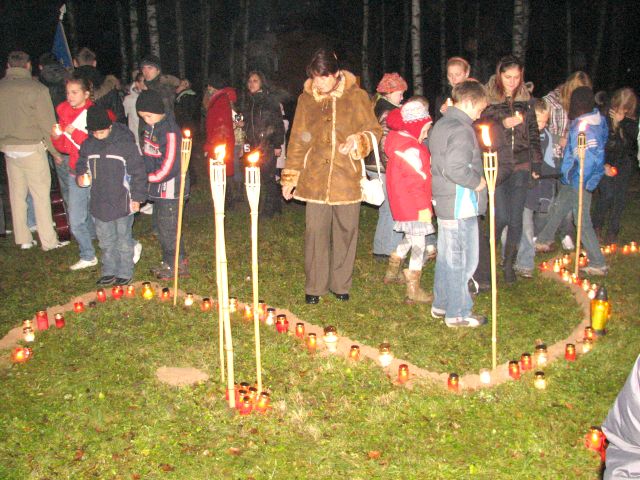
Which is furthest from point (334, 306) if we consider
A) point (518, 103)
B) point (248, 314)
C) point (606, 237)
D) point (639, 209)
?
point (639, 209)

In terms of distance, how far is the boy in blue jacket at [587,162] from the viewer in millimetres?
7680

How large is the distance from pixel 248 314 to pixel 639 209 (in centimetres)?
835

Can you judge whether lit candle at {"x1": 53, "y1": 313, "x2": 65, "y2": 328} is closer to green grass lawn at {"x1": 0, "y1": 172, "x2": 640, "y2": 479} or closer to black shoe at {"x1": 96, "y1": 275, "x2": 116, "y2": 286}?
green grass lawn at {"x1": 0, "y1": 172, "x2": 640, "y2": 479}

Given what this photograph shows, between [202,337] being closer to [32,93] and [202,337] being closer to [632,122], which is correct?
[32,93]

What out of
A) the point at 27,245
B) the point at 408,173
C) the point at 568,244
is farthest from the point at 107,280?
the point at 568,244

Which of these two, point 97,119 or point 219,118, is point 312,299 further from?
point 219,118

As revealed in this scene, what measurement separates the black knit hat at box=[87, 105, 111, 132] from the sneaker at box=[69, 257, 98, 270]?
2.02m

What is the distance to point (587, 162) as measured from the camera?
779 cm

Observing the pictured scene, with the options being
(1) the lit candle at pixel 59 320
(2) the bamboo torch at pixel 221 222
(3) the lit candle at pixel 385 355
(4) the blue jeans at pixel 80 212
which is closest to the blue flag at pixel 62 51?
(4) the blue jeans at pixel 80 212

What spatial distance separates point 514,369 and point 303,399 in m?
1.70

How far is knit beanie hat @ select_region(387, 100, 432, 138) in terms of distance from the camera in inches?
257

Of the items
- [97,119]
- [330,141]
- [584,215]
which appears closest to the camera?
[330,141]

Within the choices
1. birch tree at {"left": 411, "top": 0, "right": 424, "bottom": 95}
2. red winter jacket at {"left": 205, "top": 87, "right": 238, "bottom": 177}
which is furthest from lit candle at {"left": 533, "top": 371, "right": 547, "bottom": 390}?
birch tree at {"left": 411, "top": 0, "right": 424, "bottom": 95}

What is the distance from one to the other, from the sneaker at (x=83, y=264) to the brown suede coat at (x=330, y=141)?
10.5 ft
